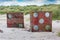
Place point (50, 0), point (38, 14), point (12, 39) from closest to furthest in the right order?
point (12, 39), point (38, 14), point (50, 0)

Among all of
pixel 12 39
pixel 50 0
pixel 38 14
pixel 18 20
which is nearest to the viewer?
pixel 12 39

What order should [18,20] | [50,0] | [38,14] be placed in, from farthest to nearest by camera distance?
[50,0] < [18,20] < [38,14]

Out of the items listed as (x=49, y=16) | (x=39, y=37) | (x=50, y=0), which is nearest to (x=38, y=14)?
(x=49, y=16)

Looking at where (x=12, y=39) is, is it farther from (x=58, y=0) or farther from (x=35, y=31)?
(x=58, y=0)

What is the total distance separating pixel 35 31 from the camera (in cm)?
455

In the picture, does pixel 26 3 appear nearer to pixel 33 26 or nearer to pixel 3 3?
pixel 3 3

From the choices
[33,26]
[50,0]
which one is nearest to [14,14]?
[33,26]

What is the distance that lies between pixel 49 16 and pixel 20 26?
2.47 ft

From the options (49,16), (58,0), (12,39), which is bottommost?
(12,39)

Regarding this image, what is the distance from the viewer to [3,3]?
5.61m

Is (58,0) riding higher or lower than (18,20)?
higher

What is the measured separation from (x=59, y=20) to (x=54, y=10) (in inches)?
10.3

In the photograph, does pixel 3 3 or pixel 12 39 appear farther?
pixel 3 3

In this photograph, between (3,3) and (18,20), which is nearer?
(18,20)
